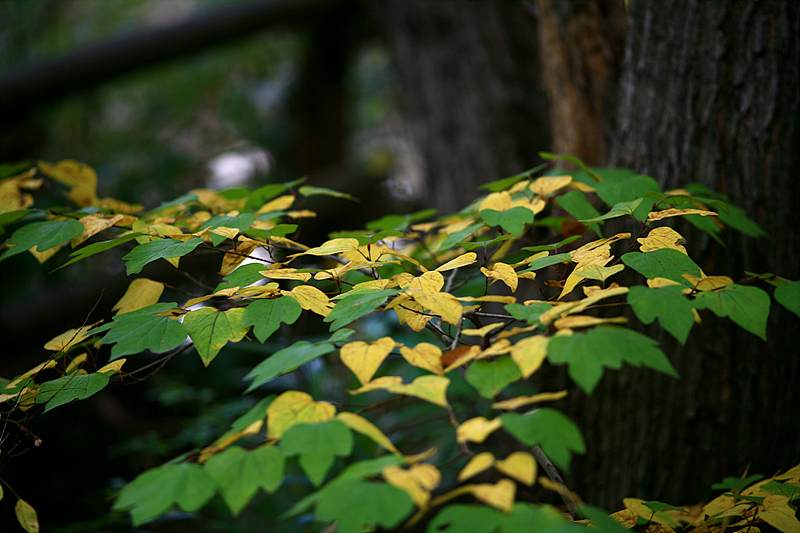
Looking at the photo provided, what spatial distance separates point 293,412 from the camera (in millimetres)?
541

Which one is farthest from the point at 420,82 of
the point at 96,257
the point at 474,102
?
the point at 96,257

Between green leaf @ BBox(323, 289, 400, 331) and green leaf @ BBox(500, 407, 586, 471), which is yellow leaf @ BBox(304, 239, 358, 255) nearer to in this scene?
green leaf @ BBox(323, 289, 400, 331)

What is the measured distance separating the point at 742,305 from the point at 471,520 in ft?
1.50

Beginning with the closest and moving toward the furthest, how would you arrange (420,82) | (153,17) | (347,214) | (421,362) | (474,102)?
(421,362)
(474,102)
(420,82)
(347,214)
(153,17)

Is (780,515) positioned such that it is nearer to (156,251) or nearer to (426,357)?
(426,357)

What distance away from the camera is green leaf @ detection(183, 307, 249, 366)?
2.01ft

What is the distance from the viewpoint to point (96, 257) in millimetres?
2410

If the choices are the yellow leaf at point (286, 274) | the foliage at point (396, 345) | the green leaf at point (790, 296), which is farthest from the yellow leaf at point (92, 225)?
the green leaf at point (790, 296)

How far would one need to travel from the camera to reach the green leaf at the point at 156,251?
2.28 feet

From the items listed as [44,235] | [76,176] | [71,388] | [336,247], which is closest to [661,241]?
[336,247]

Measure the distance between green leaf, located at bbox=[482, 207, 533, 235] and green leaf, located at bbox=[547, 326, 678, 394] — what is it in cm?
30

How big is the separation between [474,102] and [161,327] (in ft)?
5.35

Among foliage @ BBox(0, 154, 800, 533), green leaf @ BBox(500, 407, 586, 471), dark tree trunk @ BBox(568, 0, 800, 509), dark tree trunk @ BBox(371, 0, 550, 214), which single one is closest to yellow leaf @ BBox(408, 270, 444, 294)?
foliage @ BBox(0, 154, 800, 533)

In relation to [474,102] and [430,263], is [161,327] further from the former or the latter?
[474,102]
